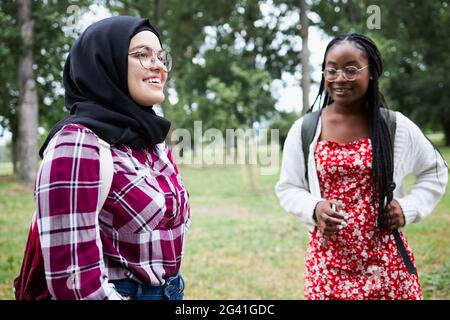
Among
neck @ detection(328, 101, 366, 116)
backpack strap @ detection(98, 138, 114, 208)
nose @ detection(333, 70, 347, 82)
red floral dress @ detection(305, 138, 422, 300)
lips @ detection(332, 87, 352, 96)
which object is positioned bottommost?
red floral dress @ detection(305, 138, 422, 300)

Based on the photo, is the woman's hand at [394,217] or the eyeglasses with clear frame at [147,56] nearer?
the eyeglasses with clear frame at [147,56]

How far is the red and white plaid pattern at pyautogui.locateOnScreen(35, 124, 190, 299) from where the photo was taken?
1318 millimetres

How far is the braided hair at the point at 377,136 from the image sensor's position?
2.16 m

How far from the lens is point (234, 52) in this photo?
3098cm

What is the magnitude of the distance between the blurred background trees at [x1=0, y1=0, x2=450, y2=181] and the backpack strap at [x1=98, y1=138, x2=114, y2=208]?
12442 millimetres

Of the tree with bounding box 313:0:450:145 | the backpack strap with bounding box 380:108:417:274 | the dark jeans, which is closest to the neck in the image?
the backpack strap with bounding box 380:108:417:274

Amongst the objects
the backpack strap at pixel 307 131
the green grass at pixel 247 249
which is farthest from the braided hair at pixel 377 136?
the green grass at pixel 247 249

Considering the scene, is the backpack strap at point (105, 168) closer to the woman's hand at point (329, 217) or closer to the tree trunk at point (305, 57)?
the woman's hand at point (329, 217)

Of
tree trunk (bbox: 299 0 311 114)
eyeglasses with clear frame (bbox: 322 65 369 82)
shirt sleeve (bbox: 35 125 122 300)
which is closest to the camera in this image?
shirt sleeve (bbox: 35 125 122 300)

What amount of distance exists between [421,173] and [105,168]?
1694 millimetres

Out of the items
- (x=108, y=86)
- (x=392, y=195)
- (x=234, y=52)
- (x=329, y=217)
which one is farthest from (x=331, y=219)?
(x=234, y=52)

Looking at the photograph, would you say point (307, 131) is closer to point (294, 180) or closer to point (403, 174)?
point (294, 180)

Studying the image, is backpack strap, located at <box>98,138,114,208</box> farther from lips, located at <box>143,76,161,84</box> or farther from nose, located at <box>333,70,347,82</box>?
nose, located at <box>333,70,347,82</box>

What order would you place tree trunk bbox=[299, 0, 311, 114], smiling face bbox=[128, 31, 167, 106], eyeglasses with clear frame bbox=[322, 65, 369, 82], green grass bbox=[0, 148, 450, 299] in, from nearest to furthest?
smiling face bbox=[128, 31, 167, 106], eyeglasses with clear frame bbox=[322, 65, 369, 82], green grass bbox=[0, 148, 450, 299], tree trunk bbox=[299, 0, 311, 114]
